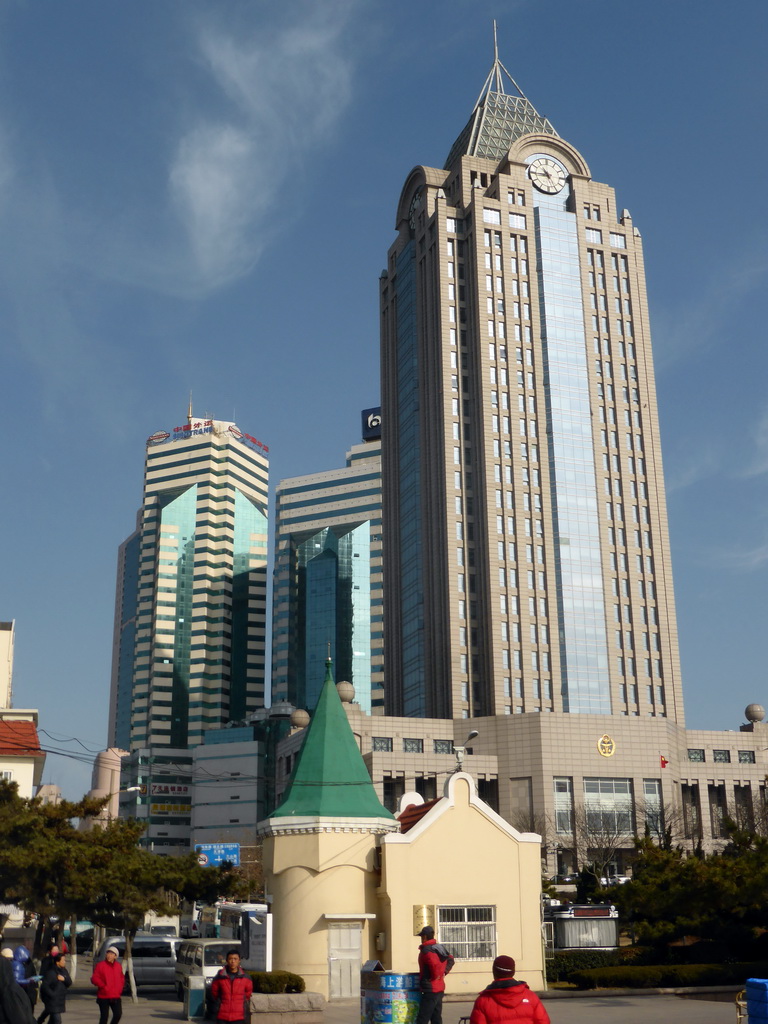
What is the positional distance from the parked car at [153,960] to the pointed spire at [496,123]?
335ft

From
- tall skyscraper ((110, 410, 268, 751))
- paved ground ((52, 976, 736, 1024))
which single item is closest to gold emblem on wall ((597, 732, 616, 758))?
paved ground ((52, 976, 736, 1024))

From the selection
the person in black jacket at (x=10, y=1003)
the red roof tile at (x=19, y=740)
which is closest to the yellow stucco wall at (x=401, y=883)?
the person in black jacket at (x=10, y=1003)

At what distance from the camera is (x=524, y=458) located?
11250 centimetres

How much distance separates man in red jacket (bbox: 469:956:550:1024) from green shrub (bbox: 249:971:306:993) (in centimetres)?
2057

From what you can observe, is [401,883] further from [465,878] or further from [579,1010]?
[579,1010]

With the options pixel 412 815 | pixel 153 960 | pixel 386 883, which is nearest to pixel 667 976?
pixel 412 815

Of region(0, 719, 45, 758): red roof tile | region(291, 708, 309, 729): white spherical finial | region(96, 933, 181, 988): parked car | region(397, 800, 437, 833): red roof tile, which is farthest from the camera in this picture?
region(291, 708, 309, 729): white spherical finial

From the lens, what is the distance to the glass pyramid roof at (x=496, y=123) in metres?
127

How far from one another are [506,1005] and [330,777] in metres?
24.8

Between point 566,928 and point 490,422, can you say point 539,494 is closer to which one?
point 490,422

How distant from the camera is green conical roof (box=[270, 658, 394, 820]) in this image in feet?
119

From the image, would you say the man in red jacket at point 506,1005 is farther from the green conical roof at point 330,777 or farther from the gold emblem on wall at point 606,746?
the gold emblem on wall at point 606,746

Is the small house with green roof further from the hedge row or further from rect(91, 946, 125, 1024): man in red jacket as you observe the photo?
rect(91, 946, 125, 1024): man in red jacket

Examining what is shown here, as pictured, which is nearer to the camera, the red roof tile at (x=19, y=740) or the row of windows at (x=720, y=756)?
the red roof tile at (x=19, y=740)
